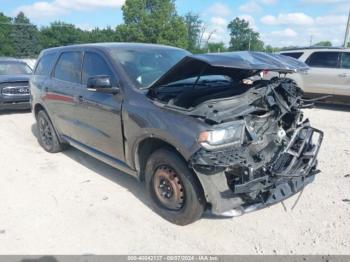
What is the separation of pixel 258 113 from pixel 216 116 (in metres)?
0.70

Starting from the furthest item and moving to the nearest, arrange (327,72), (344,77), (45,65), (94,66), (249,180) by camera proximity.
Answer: (327,72), (344,77), (45,65), (94,66), (249,180)

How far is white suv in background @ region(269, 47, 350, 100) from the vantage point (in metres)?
10.2

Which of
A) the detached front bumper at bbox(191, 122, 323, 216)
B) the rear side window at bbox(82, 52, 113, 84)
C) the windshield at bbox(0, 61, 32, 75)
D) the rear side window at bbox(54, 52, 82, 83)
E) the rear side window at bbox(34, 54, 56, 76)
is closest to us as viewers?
the detached front bumper at bbox(191, 122, 323, 216)

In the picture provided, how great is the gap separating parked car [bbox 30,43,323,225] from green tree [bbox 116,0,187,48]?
58.5 m

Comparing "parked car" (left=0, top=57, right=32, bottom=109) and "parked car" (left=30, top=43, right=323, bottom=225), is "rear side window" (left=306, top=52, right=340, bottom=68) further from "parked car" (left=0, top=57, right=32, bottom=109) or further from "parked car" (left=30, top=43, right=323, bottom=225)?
"parked car" (left=0, top=57, right=32, bottom=109)

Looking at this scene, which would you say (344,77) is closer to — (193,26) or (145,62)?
(145,62)

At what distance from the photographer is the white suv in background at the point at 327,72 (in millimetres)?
10188

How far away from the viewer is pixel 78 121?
5141 millimetres

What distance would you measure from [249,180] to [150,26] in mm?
63434

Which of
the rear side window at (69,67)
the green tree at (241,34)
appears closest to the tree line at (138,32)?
the green tree at (241,34)

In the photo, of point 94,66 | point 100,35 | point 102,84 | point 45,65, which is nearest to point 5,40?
point 100,35

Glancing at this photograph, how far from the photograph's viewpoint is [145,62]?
4629 mm

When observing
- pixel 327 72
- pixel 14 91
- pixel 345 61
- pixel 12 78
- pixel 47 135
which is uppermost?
pixel 345 61

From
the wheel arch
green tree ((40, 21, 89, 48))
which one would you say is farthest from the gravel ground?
green tree ((40, 21, 89, 48))
